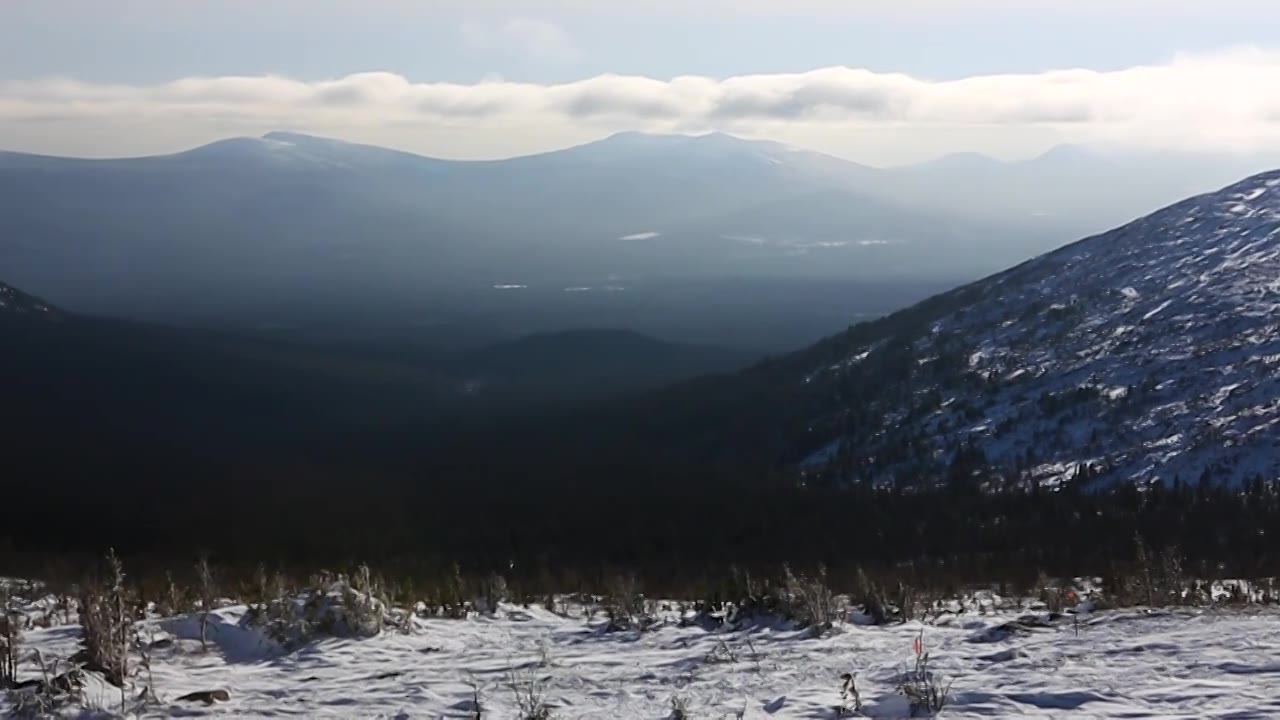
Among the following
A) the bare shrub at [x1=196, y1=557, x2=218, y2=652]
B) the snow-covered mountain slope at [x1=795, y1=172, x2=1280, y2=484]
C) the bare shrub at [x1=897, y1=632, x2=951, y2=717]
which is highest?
the snow-covered mountain slope at [x1=795, y1=172, x2=1280, y2=484]

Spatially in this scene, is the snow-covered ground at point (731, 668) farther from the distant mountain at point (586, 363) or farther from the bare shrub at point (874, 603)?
the distant mountain at point (586, 363)

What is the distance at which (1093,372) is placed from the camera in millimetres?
37688

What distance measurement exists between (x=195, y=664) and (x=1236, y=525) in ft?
66.4

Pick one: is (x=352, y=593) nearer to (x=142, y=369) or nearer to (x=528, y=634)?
(x=528, y=634)

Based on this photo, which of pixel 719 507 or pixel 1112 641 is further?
pixel 719 507

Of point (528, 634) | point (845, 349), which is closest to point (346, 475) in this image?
point (845, 349)

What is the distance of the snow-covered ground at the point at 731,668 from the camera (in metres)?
7.31

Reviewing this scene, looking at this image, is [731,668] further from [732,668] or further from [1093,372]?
[1093,372]

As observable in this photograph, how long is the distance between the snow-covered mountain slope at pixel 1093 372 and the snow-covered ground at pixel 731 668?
21.0 metres

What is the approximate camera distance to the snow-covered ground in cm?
731

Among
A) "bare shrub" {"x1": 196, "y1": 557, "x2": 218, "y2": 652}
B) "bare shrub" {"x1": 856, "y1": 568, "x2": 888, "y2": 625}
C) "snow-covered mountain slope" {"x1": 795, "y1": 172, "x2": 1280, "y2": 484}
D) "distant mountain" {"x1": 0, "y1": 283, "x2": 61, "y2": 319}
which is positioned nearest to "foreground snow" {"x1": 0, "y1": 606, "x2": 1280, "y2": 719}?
"bare shrub" {"x1": 196, "y1": 557, "x2": 218, "y2": 652}

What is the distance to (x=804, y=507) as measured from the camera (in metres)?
30.8

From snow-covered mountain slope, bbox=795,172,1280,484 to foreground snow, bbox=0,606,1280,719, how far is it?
20862 millimetres

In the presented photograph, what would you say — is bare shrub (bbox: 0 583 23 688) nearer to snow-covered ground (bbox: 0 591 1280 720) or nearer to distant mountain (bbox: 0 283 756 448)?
snow-covered ground (bbox: 0 591 1280 720)
